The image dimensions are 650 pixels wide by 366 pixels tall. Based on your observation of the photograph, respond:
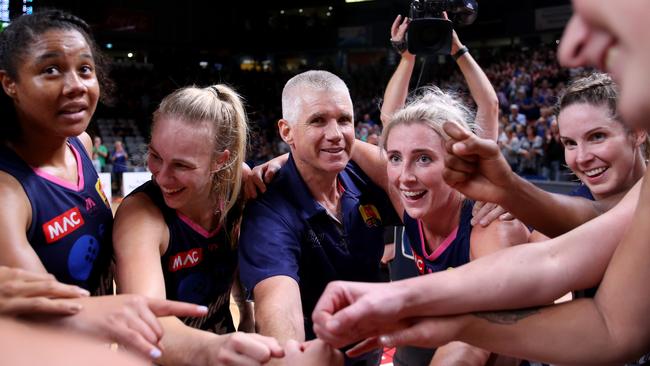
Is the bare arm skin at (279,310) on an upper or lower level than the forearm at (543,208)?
lower

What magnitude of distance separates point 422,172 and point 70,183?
4.47 feet

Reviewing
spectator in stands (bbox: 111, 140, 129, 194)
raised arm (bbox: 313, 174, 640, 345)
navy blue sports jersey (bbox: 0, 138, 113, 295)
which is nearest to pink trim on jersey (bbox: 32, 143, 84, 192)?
navy blue sports jersey (bbox: 0, 138, 113, 295)

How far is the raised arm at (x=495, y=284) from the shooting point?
4.55ft

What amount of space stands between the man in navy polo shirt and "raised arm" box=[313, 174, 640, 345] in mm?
883

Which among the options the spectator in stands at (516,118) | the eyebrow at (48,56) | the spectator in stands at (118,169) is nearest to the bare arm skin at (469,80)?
the eyebrow at (48,56)

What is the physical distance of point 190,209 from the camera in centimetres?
237

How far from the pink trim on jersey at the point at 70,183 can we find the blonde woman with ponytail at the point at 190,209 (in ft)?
0.61

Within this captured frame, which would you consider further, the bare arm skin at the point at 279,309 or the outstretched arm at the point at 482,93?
the outstretched arm at the point at 482,93

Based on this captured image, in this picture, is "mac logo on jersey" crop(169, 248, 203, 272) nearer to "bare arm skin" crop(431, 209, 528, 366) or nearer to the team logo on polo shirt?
the team logo on polo shirt

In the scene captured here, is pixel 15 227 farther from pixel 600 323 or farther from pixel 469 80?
pixel 469 80

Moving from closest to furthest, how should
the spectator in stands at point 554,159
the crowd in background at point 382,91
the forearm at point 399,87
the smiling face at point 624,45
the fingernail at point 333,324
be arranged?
1. the smiling face at point 624,45
2. the fingernail at point 333,324
3. the forearm at point 399,87
4. the spectator in stands at point 554,159
5. the crowd in background at point 382,91

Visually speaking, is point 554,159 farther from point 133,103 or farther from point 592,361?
point 133,103

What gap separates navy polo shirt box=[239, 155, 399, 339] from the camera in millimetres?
2268

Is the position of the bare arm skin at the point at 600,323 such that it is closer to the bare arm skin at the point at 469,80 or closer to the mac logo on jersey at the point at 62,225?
the mac logo on jersey at the point at 62,225
